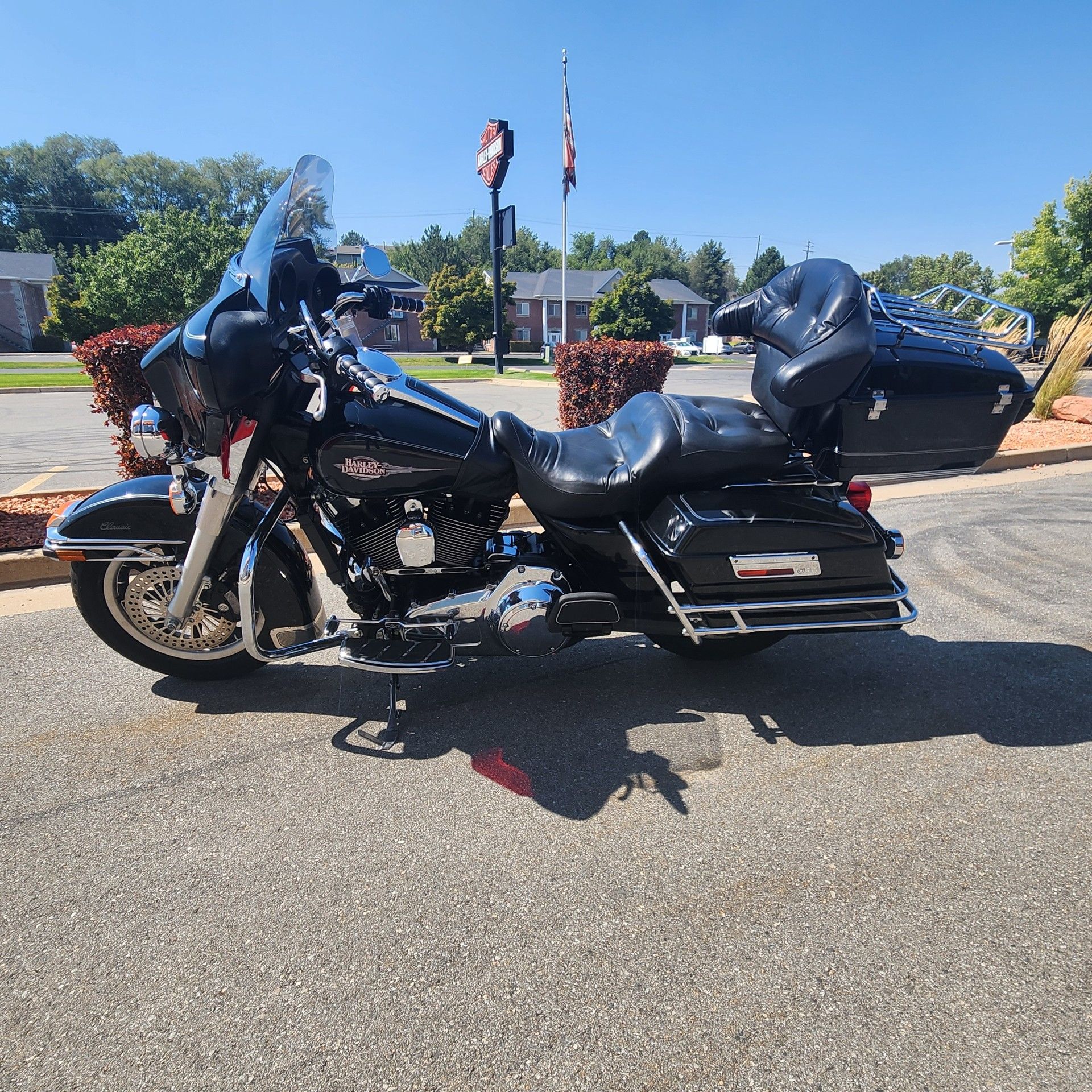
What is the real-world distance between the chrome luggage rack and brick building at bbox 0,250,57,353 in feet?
176

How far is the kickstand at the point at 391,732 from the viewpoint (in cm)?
265

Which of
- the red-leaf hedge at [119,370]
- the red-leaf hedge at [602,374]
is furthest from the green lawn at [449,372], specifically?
the red-leaf hedge at [119,370]

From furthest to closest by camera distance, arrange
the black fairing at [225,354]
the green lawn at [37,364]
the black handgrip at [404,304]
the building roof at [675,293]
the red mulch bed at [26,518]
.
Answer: the building roof at [675,293] < the green lawn at [37,364] < the red mulch bed at [26,518] < the black handgrip at [404,304] < the black fairing at [225,354]

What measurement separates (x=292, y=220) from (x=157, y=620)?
1725 mm

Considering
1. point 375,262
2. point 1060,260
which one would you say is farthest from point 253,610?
point 1060,260

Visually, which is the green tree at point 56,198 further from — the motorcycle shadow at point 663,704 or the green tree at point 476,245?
the motorcycle shadow at point 663,704

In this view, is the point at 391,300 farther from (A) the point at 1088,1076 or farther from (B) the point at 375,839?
(A) the point at 1088,1076

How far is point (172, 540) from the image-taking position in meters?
2.75

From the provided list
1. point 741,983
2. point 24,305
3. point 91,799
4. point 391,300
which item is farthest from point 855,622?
point 24,305

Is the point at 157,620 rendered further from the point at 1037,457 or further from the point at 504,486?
the point at 1037,457

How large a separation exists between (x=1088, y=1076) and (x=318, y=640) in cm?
253

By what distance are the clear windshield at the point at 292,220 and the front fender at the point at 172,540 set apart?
849 millimetres

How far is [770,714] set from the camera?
293 cm

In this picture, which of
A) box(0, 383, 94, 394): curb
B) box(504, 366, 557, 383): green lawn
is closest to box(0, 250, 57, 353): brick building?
box(0, 383, 94, 394): curb
